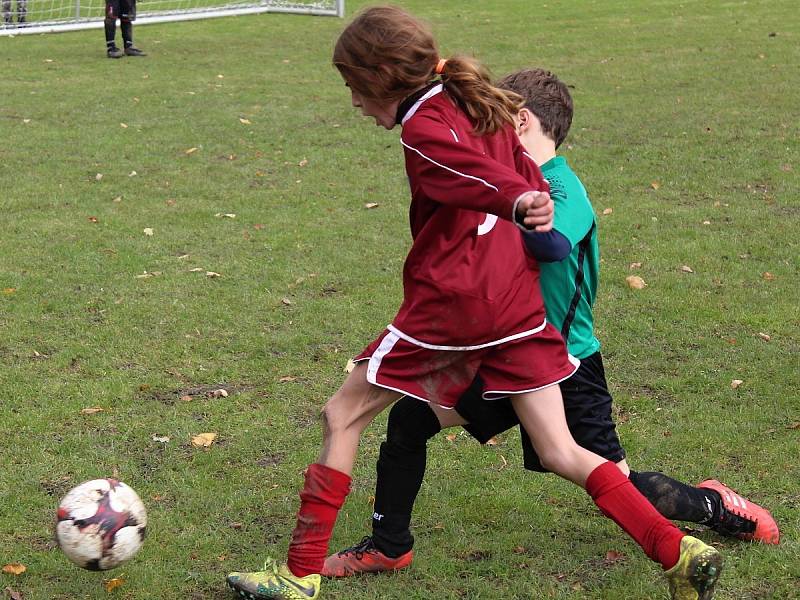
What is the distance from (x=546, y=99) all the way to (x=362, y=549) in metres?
1.64

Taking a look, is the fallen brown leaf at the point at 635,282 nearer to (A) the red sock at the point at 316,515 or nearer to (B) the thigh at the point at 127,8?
(A) the red sock at the point at 316,515

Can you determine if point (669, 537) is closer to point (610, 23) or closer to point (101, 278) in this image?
point (101, 278)

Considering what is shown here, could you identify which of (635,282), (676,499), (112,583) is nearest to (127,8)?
(635,282)

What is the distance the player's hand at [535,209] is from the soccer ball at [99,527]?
165cm

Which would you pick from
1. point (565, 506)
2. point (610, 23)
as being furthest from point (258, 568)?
point (610, 23)

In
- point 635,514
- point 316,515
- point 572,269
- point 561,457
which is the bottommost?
point 316,515

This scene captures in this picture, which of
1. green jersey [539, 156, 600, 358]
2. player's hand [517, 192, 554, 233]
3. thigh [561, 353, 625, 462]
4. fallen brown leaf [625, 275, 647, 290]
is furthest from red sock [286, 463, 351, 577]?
fallen brown leaf [625, 275, 647, 290]

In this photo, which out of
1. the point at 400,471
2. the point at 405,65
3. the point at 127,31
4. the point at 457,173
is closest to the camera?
the point at 457,173

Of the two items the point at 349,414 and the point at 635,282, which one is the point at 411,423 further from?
the point at 635,282

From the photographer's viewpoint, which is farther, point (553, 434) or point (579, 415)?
point (579, 415)

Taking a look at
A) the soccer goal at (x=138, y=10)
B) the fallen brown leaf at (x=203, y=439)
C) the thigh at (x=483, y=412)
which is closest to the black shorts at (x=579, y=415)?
the thigh at (x=483, y=412)

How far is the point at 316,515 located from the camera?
3.43 m

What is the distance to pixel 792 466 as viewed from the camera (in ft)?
14.4

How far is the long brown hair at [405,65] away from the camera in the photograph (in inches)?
122
